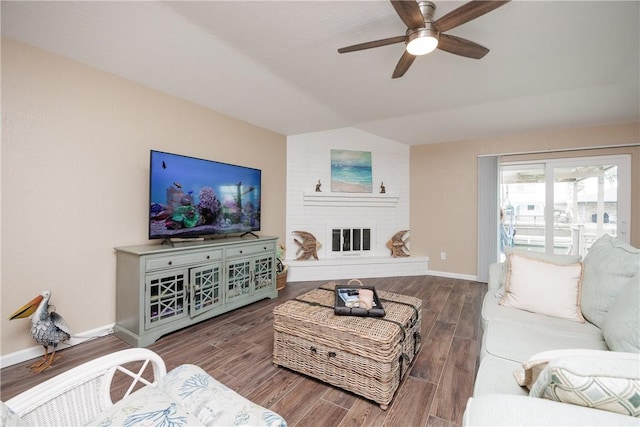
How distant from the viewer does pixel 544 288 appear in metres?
1.75

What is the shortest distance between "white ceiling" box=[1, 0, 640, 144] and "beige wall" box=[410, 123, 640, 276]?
456mm

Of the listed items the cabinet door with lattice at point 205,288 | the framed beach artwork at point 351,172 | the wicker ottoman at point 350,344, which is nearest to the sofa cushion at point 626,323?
the wicker ottoman at point 350,344

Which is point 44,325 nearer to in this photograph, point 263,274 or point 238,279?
point 238,279

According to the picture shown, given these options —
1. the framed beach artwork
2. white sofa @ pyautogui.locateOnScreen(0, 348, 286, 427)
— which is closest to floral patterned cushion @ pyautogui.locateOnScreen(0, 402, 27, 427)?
white sofa @ pyautogui.locateOnScreen(0, 348, 286, 427)

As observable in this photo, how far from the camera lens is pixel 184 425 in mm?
805

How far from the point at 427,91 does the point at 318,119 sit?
148cm

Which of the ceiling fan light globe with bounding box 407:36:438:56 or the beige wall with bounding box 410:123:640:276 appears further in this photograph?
the beige wall with bounding box 410:123:640:276

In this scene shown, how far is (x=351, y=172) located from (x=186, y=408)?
4042 mm

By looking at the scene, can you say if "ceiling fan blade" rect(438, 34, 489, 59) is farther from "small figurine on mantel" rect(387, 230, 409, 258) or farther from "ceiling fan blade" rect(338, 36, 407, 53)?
"small figurine on mantel" rect(387, 230, 409, 258)

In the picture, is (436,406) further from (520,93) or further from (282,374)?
(520,93)

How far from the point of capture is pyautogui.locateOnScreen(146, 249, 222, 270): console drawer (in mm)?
2150

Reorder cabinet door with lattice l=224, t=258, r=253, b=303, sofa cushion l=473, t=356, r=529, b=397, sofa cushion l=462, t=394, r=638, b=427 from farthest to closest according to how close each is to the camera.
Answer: cabinet door with lattice l=224, t=258, r=253, b=303, sofa cushion l=473, t=356, r=529, b=397, sofa cushion l=462, t=394, r=638, b=427

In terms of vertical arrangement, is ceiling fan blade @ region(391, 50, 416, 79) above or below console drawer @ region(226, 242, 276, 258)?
above

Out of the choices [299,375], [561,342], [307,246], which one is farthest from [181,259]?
[561,342]
